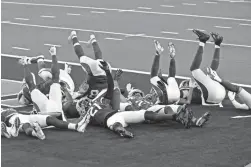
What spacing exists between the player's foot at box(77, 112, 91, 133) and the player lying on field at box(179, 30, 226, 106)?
2.49 metres

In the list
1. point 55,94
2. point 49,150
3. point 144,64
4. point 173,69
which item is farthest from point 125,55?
point 49,150

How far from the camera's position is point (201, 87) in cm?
1268

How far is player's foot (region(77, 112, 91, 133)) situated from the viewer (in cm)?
1086

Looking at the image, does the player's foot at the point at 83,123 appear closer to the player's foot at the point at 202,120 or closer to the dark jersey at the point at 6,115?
the dark jersey at the point at 6,115

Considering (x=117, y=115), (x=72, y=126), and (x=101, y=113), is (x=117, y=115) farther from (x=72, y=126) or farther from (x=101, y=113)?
(x=72, y=126)

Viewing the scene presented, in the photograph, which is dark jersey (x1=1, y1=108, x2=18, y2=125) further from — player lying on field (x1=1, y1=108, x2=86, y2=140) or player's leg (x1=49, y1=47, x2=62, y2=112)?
player's leg (x1=49, y1=47, x2=62, y2=112)

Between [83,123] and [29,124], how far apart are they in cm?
84

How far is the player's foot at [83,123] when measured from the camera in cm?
1086

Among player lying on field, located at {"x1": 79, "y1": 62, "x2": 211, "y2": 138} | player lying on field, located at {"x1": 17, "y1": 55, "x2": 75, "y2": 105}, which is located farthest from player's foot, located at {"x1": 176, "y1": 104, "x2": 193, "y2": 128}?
player lying on field, located at {"x1": 17, "y1": 55, "x2": 75, "y2": 105}

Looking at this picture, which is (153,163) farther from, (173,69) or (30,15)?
(30,15)

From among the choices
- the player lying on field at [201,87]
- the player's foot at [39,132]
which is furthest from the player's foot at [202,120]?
the player's foot at [39,132]

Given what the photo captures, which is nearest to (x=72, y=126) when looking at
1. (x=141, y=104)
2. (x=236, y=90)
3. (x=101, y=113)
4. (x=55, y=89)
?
(x=101, y=113)

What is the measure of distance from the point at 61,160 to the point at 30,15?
657 inches

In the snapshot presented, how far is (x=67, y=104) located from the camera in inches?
469
